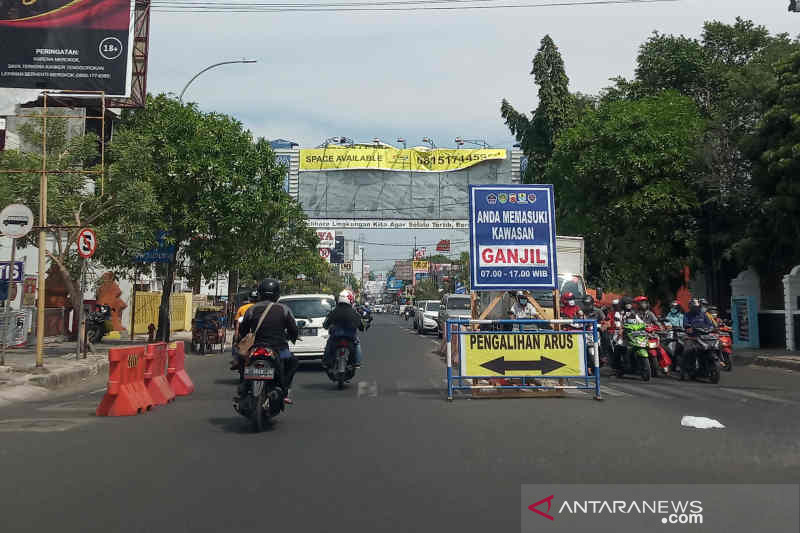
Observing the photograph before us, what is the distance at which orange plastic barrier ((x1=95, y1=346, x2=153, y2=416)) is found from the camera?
30.1 ft

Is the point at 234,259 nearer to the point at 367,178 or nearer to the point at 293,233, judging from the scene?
the point at 293,233

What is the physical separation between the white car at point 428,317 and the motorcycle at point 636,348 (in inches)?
793

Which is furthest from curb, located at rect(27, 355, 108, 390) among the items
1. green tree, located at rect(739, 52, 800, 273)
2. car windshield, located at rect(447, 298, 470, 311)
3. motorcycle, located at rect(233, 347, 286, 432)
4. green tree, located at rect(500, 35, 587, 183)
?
green tree, located at rect(500, 35, 587, 183)

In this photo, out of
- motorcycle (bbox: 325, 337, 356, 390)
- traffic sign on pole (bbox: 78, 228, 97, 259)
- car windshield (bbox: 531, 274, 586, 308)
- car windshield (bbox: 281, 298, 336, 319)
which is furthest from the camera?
car windshield (bbox: 531, 274, 586, 308)

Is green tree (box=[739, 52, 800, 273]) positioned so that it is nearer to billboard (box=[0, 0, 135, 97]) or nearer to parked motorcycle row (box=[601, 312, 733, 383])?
parked motorcycle row (box=[601, 312, 733, 383])

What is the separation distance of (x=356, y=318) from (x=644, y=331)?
5664mm

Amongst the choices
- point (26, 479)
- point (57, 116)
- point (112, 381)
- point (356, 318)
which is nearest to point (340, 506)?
point (26, 479)

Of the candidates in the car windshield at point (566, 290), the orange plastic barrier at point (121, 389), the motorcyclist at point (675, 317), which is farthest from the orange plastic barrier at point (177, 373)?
the car windshield at point (566, 290)

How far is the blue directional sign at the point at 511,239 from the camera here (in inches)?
464

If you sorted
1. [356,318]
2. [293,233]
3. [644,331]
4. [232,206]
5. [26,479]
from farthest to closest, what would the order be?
[293,233] < [232,206] < [644,331] < [356,318] < [26,479]

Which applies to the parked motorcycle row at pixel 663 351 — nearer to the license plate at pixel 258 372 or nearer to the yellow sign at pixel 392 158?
the license plate at pixel 258 372

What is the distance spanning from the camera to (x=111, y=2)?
24.4 metres

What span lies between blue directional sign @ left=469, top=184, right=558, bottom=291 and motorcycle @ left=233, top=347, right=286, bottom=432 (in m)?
4.65

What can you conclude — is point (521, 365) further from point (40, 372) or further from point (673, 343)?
point (40, 372)
